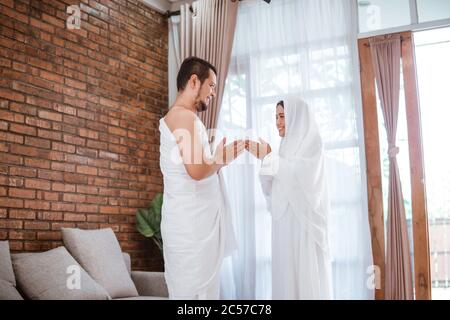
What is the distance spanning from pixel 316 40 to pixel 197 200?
10.4ft

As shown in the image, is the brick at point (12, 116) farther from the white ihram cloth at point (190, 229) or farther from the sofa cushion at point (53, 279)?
the white ihram cloth at point (190, 229)

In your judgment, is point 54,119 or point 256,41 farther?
point 256,41

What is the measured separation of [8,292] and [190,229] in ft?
4.95

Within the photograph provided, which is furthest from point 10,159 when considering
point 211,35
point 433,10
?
point 433,10

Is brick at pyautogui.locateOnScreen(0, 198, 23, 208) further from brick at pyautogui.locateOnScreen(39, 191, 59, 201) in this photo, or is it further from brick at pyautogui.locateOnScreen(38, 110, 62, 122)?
brick at pyautogui.locateOnScreen(38, 110, 62, 122)

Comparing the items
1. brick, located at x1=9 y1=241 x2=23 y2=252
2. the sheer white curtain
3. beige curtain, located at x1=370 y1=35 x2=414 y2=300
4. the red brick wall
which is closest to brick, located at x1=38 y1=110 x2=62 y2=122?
the red brick wall

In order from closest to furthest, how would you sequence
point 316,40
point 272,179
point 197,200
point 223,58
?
point 197,200, point 272,179, point 316,40, point 223,58

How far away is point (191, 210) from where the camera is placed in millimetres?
2719

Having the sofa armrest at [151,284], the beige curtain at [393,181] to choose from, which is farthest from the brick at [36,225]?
the beige curtain at [393,181]

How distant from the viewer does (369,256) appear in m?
4.98

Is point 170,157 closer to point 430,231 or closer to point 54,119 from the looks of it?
point 54,119

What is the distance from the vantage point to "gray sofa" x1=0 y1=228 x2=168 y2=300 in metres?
3.86

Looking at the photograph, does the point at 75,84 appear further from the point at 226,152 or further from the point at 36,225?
the point at 226,152

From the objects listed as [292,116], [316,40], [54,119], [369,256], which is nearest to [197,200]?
[292,116]
